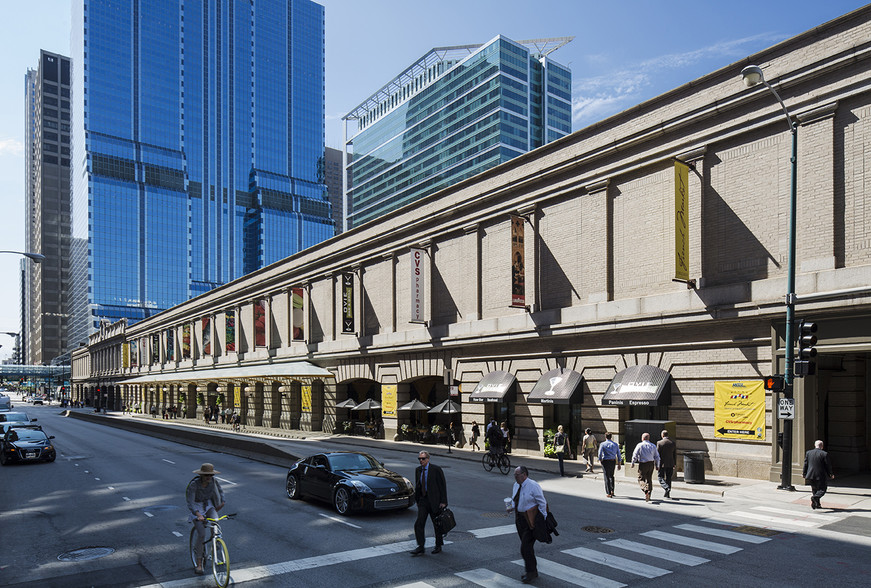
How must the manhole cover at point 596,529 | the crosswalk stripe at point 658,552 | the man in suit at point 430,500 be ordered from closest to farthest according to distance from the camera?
the crosswalk stripe at point 658,552 < the man in suit at point 430,500 < the manhole cover at point 596,529

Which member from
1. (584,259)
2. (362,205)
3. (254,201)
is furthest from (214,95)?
(584,259)

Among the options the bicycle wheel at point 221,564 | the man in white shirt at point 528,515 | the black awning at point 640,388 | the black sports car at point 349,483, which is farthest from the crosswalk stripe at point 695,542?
the black awning at point 640,388

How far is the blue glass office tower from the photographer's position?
16550cm

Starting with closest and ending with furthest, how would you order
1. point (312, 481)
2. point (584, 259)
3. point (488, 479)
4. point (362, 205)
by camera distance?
point (312, 481) → point (488, 479) → point (584, 259) → point (362, 205)

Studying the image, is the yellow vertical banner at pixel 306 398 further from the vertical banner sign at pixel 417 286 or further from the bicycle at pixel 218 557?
the bicycle at pixel 218 557

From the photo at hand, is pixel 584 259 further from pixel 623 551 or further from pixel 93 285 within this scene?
pixel 93 285

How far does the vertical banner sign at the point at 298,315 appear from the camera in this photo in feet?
155

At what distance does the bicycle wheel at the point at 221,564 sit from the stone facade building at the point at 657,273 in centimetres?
1590

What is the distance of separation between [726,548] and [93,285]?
177306mm

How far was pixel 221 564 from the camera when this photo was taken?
953 centimetres

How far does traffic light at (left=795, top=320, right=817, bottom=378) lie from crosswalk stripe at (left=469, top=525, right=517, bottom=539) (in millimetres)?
9112

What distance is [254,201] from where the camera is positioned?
198m

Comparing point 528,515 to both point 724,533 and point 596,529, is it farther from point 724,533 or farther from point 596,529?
point 724,533

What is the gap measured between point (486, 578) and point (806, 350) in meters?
11.6
